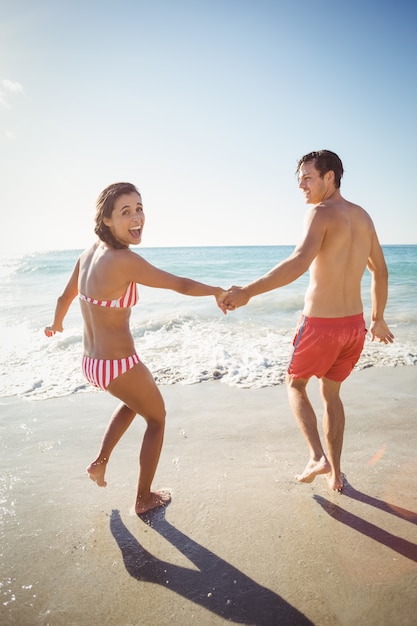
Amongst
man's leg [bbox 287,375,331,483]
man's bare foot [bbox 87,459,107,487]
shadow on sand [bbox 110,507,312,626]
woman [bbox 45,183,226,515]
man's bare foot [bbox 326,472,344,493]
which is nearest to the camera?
shadow on sand [bbox 110,507,312,626]

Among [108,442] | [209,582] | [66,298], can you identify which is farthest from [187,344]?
[209,582]

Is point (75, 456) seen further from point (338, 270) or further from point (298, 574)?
point (338, 270)

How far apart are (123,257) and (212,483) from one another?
5.84 ft

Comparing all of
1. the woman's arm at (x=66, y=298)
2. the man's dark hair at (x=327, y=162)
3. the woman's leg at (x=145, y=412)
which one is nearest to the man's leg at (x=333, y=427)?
the woman's leg at (x=145, y=412)

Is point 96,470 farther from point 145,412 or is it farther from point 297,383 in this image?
point 297,383

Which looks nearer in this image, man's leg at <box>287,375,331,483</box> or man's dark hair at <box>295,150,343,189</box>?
man's leg at <box>287,375,331,483</box>

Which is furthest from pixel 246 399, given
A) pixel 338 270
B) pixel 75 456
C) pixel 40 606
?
pixel 40 606

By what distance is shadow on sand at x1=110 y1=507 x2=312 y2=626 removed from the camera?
1821 mm

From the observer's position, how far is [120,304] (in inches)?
93.3

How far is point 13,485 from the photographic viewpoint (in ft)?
9.32

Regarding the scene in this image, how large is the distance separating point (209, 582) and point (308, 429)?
43.5 inches

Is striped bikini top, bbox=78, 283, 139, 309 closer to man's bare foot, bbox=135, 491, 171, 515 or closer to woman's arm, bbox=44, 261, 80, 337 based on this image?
woman's arm, bbox=44, 261, 80, 337

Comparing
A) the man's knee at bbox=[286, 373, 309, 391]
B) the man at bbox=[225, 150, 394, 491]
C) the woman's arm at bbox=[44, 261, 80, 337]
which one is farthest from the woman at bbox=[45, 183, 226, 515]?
the man's knee at bbox=[286, 373, 309, 391]

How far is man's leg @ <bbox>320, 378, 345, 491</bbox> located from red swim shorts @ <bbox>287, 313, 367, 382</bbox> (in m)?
0.09
